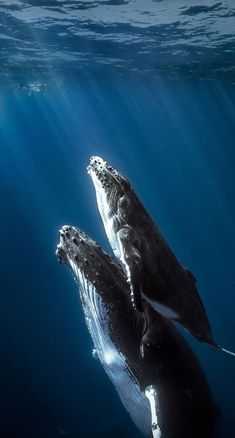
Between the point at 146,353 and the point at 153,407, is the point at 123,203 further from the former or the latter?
the point at 153,407

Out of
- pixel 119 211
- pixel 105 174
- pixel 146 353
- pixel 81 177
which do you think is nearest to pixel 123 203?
pixel 119 211

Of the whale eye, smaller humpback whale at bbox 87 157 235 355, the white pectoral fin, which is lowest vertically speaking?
the white pectoral fin

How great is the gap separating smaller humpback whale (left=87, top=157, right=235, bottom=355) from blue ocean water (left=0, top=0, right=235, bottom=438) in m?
11.4

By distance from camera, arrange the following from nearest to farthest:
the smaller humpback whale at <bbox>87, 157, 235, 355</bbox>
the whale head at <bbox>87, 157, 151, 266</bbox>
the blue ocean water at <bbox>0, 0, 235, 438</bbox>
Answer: the smaller humpback whale at <bbox>87, 157, 235, 355</bbox> → the whale head at <bbox>87, 157, 151, 266</bbox> → the blue ocean water at <bbox>0, 0, 235, 438</bbox>

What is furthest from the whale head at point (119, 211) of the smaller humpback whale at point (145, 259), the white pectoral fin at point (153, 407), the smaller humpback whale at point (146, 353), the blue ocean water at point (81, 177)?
the blue ocean water at point (81, 177)

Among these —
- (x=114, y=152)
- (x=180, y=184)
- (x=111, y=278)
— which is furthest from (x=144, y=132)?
(x=111, y=278)

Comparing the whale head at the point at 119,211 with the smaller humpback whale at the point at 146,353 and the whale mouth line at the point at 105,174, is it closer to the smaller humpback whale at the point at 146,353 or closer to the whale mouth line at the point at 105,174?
the whale mouth line at the point at 105,174

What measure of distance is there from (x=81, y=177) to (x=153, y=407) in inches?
2240

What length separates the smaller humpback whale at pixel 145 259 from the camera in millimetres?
1938

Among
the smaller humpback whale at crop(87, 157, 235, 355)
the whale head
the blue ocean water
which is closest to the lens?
the smaller humpback whale at crop(87, 157, 235, 355)

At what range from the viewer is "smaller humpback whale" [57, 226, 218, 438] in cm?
212

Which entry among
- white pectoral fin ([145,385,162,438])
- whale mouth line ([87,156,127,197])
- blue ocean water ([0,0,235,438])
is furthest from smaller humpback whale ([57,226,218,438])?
blue ocean water ([0,0,235,438])

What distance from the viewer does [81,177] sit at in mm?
58344

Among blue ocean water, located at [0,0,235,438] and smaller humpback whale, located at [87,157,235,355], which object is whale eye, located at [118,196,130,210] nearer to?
smaller humpback whale, located at [87,157,235,355]
